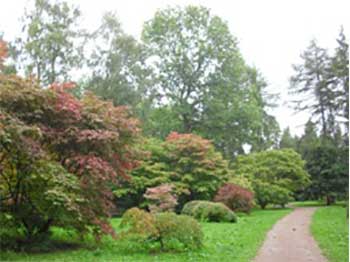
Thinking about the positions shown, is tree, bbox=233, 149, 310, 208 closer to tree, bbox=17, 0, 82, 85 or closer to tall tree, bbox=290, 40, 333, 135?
tall tree, bbox=290, 40, 333, 135

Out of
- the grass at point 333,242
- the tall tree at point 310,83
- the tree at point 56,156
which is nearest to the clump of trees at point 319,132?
the tall tree at point 310,83

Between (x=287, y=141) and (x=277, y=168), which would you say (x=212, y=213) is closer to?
(x=277, y=168)

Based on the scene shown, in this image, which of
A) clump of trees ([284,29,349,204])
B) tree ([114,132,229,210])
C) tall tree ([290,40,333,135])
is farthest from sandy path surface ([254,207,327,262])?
tall tree ([290,40,333,135])

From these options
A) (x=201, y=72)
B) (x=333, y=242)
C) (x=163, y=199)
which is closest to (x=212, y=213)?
(x=163, y=199)

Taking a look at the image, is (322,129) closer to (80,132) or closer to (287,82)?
(287,82)

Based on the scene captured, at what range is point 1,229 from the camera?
893 centimetres

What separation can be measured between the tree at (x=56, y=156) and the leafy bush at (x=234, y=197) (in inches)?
441

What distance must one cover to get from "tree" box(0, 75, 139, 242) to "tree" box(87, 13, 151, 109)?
15186mm

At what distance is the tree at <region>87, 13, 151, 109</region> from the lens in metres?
24.3

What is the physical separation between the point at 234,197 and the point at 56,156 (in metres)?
12.5

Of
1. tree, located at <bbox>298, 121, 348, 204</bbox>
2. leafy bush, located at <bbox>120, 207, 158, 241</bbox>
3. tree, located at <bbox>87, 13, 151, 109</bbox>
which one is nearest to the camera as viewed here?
leafy bush, located at <bbox>120, 207, 158, 241</bbox>

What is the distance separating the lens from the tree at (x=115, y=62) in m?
24.3

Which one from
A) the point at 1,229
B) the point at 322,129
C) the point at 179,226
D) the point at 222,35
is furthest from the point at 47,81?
the point at 322,129

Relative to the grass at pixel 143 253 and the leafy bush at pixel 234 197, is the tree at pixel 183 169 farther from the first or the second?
the grass at pixel 143 253
